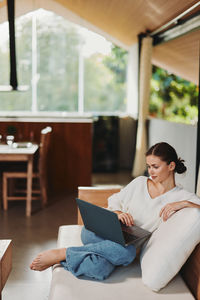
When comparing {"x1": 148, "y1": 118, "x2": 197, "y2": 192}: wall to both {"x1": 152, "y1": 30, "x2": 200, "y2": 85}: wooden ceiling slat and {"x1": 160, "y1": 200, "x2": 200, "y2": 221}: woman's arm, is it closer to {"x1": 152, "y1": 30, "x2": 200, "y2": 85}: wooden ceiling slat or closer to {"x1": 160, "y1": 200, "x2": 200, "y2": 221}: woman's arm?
{"x1": 152, "y1": 30, "x2": 200, "y2": 85}: wooden ceiling slat

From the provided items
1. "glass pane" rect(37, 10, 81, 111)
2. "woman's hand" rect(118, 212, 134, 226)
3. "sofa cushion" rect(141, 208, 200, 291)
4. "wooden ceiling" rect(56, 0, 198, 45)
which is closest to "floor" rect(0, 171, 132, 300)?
"woman's hand" rect(118, 212, 134, 226)

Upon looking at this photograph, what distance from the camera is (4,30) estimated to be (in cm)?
887

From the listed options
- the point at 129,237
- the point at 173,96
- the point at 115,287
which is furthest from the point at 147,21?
the point at 115,287

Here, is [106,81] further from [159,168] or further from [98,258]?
[98,258]

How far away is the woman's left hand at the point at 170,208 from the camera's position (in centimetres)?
240

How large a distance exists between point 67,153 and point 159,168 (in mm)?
4099

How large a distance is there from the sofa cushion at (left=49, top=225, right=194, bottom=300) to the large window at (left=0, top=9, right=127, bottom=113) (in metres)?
6.97

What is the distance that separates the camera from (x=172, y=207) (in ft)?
7.98

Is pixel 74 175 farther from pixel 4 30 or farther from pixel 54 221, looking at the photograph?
pixel 4 30

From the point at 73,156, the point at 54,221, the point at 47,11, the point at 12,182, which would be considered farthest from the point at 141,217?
the point at 47,11

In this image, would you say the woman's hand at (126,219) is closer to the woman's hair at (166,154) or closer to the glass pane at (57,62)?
the woman's hair at (166,154)

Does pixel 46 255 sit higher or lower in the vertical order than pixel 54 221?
higher

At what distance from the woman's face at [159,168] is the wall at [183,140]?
6.25 feet

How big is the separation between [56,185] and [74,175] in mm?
305
